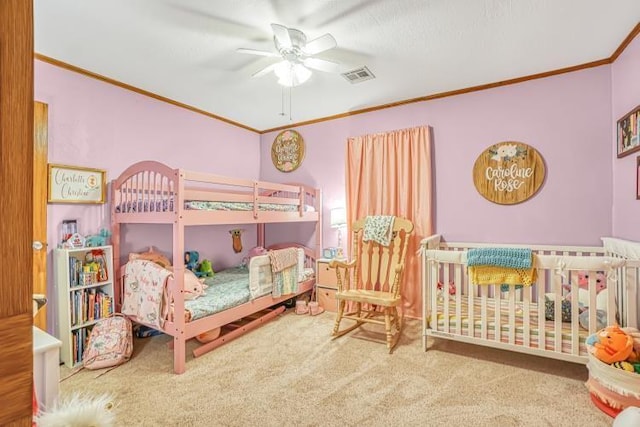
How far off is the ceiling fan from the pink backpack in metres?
2.38

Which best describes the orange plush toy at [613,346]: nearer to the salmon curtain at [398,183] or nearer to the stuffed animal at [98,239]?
the salmon curtain at [398,183]

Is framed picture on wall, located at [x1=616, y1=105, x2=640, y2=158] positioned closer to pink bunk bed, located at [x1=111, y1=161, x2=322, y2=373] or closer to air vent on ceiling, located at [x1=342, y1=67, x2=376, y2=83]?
air vent on ceiling, located at [x1=342, y1=67, x2=376, y2=83]

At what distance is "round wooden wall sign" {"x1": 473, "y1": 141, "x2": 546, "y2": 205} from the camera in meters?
2.97

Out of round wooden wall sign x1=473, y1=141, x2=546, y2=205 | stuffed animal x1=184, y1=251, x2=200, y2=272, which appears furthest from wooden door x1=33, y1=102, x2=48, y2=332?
round wooden wall sign x1=473, y1=141, x2=546, y2=205

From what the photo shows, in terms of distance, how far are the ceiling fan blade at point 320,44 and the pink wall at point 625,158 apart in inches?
86.4

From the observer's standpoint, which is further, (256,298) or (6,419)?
(256,298)

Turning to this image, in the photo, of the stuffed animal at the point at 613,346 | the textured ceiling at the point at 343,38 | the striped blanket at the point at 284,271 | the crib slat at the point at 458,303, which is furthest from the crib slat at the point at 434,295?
the textured ceiling at the point at 343,38

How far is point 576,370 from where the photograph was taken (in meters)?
2.32

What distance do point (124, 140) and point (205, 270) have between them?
161cm

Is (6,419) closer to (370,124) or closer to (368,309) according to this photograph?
(368,309)

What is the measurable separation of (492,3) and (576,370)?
2.67 metres

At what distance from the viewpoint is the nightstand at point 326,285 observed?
376 centimetres

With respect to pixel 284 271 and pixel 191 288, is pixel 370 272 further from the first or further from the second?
pixel 191 288

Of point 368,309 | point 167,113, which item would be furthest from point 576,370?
point 167,113
